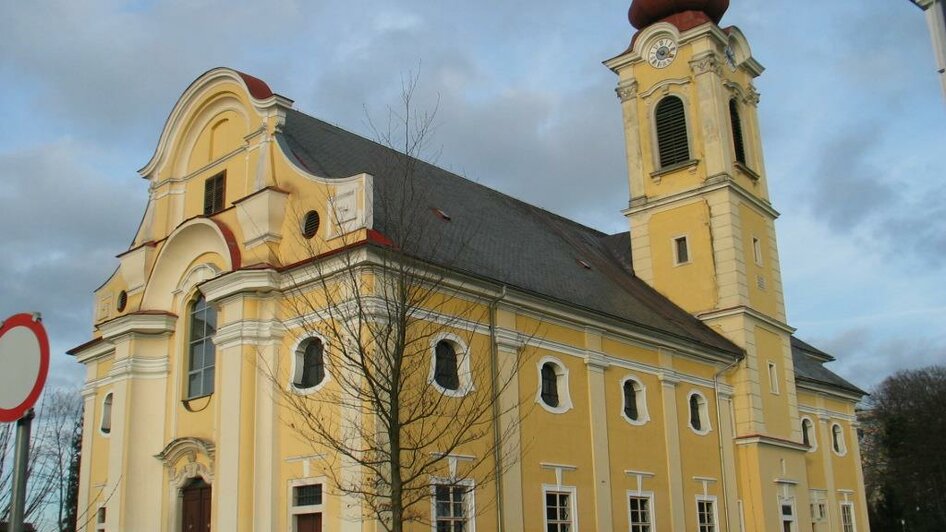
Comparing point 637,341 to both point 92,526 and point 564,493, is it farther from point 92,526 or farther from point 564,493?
point 92,526

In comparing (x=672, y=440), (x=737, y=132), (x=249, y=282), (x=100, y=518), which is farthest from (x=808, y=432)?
(x=100, y=518)

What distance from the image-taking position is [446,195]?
27688mm

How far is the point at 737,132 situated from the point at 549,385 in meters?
15.0

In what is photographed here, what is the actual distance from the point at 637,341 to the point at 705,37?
12203 millimetres

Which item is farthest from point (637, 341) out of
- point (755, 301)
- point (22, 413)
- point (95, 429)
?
point (22, 413)

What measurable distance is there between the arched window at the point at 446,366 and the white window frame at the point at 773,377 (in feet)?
46.4

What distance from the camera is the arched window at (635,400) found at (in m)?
26.1

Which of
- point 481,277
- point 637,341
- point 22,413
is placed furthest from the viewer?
point 637,341

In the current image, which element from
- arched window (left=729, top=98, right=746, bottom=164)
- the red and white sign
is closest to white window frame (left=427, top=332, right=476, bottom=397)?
the red and white sign

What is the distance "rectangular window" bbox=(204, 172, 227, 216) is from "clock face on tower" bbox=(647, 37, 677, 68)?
661 inches

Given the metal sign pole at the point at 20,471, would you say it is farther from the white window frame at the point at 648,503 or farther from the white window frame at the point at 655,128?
the white window frame at the point at 655,128

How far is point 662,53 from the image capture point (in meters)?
34.7

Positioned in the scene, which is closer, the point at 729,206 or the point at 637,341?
the point at 637,341

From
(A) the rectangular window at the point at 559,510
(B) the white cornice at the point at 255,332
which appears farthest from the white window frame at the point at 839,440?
(B) the white cornice at the point at 255,332
